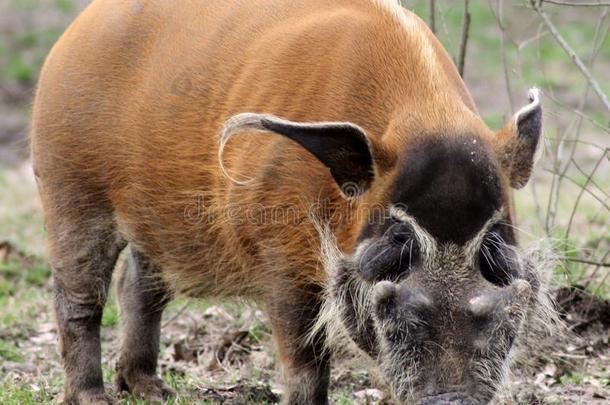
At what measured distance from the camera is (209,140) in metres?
4.86

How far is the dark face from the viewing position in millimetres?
3820

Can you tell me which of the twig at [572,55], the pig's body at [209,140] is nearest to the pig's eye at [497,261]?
the pig's body at [209,140]

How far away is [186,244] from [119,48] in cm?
96

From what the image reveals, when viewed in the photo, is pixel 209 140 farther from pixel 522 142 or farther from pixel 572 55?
pixel 572 55

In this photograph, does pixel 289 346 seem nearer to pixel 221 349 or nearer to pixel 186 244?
pixel 186 244

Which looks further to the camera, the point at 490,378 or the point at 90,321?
the point at 90,321

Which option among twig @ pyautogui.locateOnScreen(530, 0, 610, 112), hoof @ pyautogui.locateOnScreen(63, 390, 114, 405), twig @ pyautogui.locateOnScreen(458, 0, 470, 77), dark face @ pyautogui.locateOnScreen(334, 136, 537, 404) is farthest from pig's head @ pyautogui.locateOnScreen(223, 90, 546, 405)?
twig @ pyautogui.locateOnScreen(458, 0, 470, 77)

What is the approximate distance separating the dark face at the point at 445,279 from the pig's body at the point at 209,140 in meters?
0.14

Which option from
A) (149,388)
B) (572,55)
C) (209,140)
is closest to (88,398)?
(149,388)

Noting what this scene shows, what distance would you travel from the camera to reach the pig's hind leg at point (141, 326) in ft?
18.6

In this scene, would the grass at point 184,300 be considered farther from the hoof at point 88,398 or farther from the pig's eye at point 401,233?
the pig's eye at point 401,233

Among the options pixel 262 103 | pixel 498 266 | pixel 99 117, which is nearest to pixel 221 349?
pixel 99 117

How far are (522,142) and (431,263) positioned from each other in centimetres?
64

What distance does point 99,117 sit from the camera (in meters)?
5.27
